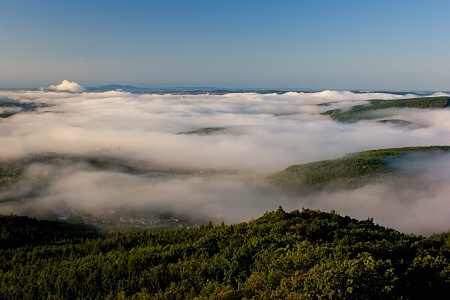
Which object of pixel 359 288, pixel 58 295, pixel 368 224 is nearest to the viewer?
pixel 359 288

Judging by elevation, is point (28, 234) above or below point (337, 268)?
below

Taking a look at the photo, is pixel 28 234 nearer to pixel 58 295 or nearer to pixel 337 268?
pixel 58 295

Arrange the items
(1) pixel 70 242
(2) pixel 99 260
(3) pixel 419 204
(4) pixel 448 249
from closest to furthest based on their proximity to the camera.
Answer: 1. (4) pixel 448 249
2. (2) pixel 99 260
3. (1) pixel 70 242
4. (3) pixel 419 204

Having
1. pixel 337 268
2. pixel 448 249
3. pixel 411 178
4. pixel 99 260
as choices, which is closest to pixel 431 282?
pixel 337 268

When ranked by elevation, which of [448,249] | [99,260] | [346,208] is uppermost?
[448,249]

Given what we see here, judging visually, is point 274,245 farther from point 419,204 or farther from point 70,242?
point 419,204

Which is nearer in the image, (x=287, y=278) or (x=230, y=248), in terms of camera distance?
(x=287, y=278)
